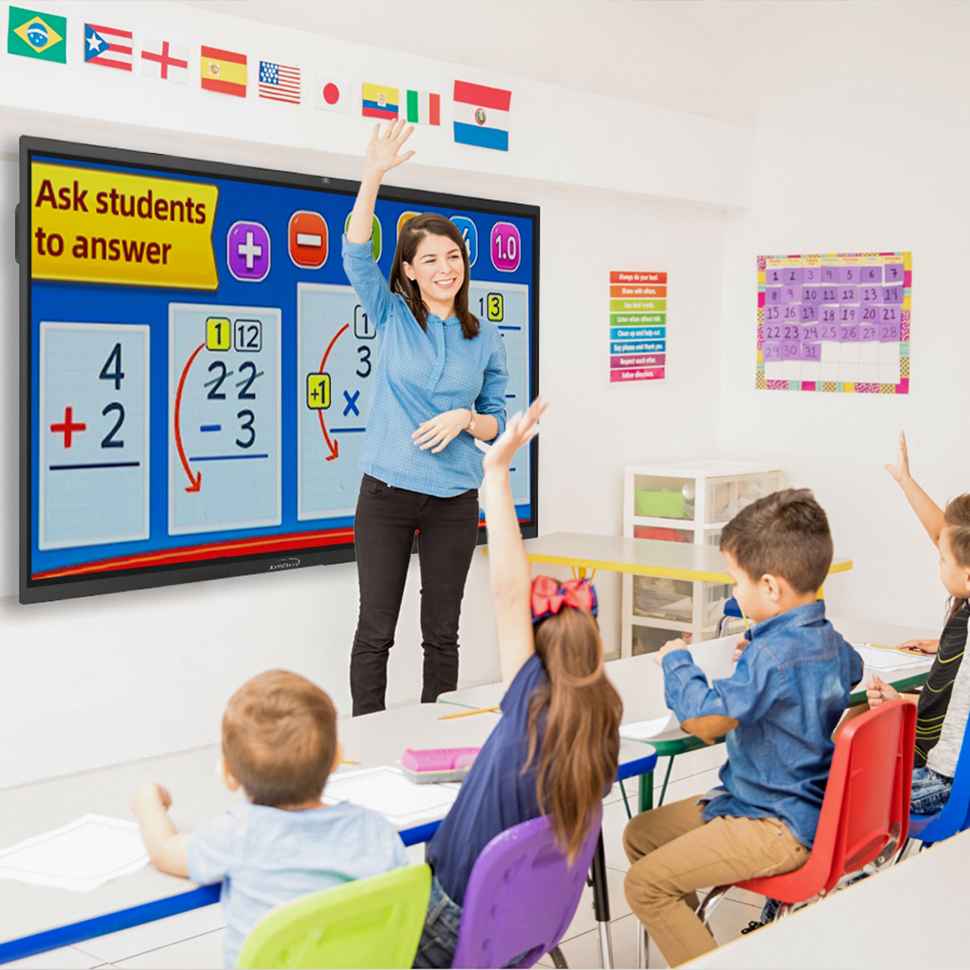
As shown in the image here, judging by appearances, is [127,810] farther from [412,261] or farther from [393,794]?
[412,261]

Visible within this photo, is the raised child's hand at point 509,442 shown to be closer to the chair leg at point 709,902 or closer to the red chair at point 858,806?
the red chair at point 858,806

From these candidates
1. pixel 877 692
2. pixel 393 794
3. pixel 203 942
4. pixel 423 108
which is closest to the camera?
pixel 393 794

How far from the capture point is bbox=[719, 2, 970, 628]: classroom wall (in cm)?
488

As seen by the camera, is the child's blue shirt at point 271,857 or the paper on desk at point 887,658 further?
the paper on desk at point 887,658

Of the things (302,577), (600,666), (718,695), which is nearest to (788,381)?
(302,577)

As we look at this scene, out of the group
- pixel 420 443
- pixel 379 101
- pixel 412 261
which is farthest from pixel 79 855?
pixel 379 101

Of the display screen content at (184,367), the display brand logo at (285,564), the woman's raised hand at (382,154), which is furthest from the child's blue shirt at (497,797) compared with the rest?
the display brand logo at (285,564)

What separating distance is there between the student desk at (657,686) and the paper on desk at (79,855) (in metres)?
0.81

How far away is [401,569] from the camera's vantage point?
3230 millimetres

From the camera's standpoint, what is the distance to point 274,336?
382 centimetres

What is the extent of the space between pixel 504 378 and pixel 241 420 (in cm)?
91

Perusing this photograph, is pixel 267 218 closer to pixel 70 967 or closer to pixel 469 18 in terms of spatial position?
pixel 469 18

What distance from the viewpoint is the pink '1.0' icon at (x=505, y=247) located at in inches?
177

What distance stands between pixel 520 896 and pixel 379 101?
10.1 ft
